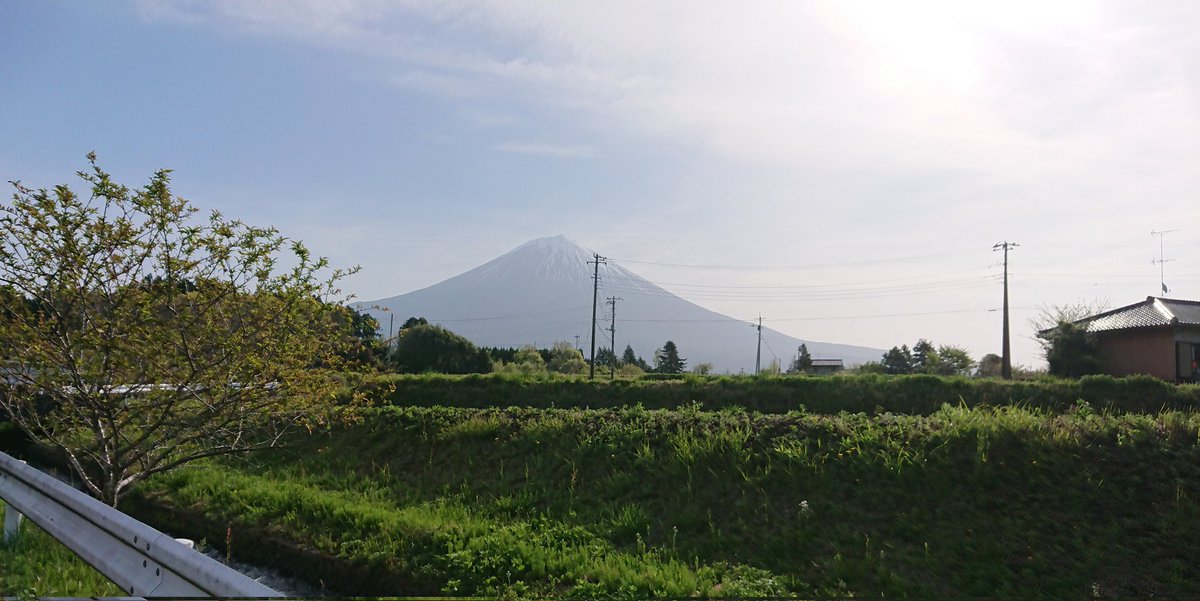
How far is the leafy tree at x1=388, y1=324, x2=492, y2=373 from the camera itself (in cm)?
5006

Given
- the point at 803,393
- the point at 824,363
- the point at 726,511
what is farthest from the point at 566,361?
the point at 726,511

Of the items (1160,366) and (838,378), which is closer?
(838,378)

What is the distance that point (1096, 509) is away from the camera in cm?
739

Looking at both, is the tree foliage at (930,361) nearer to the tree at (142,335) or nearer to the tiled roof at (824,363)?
the tiled roof at (824,363)

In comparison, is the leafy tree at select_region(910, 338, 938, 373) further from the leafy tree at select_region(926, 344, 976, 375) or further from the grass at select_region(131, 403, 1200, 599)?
the grass at select_region(131, 403, 1200, 599)

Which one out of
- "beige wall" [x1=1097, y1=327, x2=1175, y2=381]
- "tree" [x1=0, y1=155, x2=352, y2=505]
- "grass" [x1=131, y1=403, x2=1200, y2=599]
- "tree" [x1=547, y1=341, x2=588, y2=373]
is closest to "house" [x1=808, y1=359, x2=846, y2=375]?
"tree" [x1=547, y1=341, x2=588, y2=373]

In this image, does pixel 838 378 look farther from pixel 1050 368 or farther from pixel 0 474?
pixel 0 474

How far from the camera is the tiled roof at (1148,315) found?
28.1m

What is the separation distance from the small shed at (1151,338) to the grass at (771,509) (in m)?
23.1

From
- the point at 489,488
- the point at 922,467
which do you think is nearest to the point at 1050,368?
the point at 922,467

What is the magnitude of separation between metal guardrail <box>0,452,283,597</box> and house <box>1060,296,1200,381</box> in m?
33.6

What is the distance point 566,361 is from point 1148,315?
43.7m

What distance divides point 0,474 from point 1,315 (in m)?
2.08

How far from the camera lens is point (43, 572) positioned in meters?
5.64
